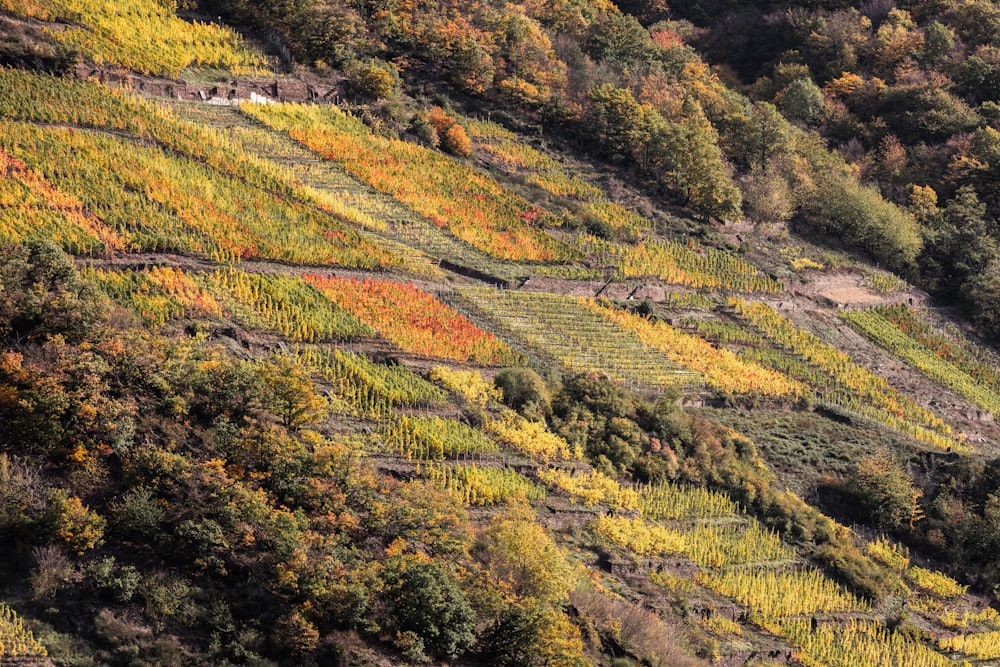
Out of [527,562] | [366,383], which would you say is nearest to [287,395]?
[366,383]

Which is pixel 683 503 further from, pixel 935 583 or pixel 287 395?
pixel 287 395

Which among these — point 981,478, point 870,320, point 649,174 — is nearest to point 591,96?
point 649,174

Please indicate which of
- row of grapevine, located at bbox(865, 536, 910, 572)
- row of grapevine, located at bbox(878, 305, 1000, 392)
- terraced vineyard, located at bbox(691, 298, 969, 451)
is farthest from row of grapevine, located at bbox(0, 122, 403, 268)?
row of grapevine, located at bbox(878, 305, 1000, 392)

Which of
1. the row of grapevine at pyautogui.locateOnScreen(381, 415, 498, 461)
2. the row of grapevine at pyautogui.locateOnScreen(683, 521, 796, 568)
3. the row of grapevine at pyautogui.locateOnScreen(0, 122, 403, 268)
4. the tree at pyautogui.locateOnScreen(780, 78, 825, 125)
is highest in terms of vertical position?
the tree at pyautogui.locateOnScreen(780, 78, 825, 125)

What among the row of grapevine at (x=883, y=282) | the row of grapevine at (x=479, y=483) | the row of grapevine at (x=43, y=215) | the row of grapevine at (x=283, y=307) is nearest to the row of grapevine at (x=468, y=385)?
the row of grapevine at (x=283, y=307)

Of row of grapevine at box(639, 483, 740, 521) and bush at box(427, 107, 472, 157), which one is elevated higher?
bush at box(427, 107, 472, 157)

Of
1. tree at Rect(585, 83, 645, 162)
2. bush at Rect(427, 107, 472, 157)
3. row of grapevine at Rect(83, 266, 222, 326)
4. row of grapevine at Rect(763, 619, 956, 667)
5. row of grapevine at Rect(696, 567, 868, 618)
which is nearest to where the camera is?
row of grapevine at Rect(83, 266, 222, 326)

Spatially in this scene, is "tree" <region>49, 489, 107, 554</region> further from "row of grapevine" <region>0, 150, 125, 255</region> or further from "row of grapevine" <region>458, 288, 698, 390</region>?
"row of grapevine" <region>458, 288, 698, 390</region>
